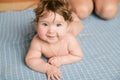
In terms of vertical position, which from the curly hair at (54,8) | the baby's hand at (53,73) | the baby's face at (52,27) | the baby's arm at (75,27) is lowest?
the baby's hand at (53,73)

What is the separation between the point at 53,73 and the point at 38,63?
0.21 feet

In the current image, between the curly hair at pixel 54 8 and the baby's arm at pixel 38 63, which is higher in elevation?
the curly hair at pixel 54 8

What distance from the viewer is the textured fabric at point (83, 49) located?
0.78 metres

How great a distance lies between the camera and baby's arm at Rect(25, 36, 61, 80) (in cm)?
76

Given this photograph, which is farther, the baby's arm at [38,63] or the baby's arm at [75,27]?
the baby's arm at [75,27]

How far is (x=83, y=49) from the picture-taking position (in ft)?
3.00

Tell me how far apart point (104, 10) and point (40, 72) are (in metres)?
0.53

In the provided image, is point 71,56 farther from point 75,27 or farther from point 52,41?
point 75,27

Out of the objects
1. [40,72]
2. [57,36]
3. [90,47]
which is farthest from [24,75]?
[90,47]

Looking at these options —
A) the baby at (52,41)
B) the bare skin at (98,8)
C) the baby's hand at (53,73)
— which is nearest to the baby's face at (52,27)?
the baby at (52,41)

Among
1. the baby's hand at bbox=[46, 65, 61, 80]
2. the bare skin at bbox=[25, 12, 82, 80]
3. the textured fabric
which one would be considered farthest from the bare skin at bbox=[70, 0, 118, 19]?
the baby's hand at bbox=[46, 65, 61, 80]

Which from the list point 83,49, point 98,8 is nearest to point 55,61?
point 83,49

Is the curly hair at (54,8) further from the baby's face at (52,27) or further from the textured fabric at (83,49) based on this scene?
the textured fabric at (83,49)

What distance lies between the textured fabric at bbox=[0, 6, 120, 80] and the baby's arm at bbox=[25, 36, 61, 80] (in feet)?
0.06
